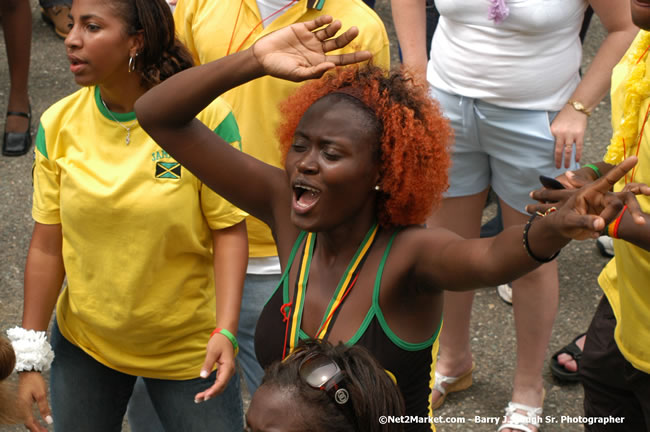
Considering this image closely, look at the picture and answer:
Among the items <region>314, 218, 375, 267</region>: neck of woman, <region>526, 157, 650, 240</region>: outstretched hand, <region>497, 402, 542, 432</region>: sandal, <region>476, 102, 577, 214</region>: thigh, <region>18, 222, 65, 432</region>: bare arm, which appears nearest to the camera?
<region>526, 157, 650, 240</region>: outstretched hand

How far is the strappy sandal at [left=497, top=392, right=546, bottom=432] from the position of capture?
371cm

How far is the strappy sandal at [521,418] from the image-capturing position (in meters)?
3.71

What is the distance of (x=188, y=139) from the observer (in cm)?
252

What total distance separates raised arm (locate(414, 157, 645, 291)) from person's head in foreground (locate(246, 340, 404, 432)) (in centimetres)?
33

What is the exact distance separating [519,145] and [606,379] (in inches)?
38.9

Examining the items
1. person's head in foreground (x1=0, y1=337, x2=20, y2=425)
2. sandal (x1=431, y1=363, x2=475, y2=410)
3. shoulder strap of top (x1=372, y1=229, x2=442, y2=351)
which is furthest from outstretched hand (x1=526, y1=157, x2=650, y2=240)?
sandal (x1=431, y1=363, x2=475, y2=410)

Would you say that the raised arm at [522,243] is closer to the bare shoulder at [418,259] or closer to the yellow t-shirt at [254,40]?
the bare shoulder at [418,259]

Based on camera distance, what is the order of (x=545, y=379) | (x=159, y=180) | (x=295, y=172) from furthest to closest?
(x=545, y=379), (x=159, y=180), (x=295, y=172)

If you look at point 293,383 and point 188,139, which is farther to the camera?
point 188,139

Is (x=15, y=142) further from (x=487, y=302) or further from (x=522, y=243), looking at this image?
(x=522, y=243)

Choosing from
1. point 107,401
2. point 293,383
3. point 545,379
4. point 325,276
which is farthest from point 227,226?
point 545,379

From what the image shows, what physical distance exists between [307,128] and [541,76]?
4.54 ft

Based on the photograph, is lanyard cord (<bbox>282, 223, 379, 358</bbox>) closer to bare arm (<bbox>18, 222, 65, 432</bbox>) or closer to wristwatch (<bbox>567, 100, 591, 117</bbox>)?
bare arm (<bbox>18, 222, 65, 432</bbox>)

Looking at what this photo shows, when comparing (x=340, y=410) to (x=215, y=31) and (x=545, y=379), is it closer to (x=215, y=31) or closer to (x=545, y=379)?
(x=215, y=31)
